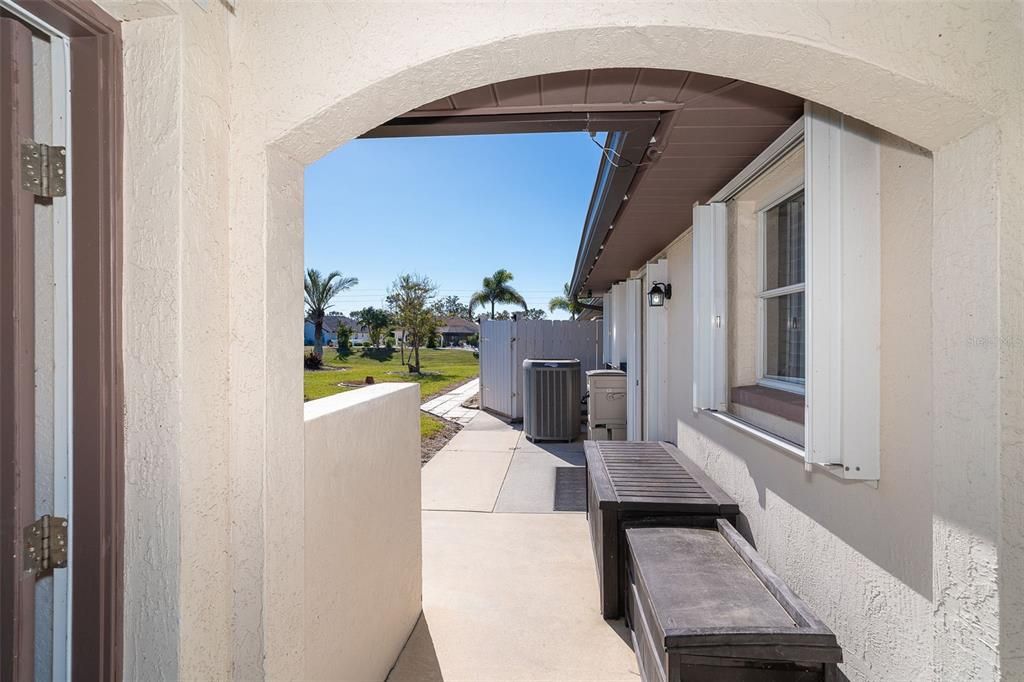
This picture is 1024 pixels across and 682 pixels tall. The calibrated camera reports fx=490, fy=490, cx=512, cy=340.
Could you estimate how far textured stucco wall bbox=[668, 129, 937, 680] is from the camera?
1566mm

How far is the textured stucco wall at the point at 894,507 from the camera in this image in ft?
5.14

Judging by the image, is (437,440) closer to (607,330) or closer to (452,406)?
(452,406)

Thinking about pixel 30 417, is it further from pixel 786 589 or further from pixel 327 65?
pixel 786 589

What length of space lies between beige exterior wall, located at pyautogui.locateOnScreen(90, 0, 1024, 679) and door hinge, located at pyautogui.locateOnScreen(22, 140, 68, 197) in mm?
149

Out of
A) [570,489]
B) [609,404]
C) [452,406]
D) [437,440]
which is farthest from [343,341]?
[570,489]

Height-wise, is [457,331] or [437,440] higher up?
[457,331]

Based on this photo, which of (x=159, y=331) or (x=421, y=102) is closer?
(x=159, y=331)

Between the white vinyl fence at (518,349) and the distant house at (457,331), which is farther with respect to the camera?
the distant house at (457,331)

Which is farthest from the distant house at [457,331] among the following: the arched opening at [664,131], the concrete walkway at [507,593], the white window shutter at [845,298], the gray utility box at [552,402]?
the white window shutter at [845,298]

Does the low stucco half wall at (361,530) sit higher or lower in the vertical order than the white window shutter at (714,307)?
lower

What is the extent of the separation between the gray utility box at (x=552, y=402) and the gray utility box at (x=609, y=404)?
1.08 metres

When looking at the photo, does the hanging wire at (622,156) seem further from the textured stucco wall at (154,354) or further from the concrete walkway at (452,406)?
the concrete walkway at (452,406)

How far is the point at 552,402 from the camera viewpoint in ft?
26.9

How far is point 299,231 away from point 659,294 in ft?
14.3
